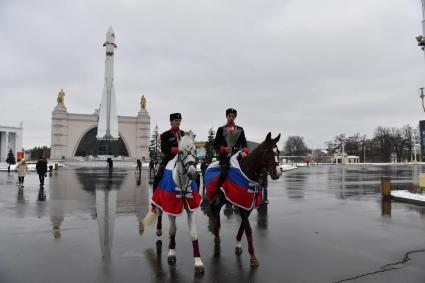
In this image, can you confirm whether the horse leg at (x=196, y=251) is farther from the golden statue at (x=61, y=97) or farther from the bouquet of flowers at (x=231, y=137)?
the golden statue at (x=61, y=97)

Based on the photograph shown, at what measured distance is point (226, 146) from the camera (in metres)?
6.23

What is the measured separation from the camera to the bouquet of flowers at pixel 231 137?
621 cm

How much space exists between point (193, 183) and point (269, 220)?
433 cm

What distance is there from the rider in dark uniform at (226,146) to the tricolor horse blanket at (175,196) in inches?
29.5

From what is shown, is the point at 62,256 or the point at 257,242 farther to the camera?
the point at 257,242

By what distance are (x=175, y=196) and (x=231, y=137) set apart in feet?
5.54

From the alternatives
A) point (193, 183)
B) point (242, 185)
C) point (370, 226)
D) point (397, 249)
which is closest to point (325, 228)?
point (370, 226)

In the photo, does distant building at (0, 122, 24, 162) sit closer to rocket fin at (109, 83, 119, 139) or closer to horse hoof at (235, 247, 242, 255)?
rocket fin at (109, 83, 119, 139)

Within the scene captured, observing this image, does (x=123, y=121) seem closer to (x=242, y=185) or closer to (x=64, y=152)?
(x=64, y=152)

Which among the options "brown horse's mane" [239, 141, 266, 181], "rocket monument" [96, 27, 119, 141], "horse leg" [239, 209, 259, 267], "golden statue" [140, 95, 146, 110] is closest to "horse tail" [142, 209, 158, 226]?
"horse leg" [239, 209, 259, 267]

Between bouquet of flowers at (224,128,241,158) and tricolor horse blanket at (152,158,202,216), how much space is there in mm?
1229

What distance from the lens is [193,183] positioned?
543 cm


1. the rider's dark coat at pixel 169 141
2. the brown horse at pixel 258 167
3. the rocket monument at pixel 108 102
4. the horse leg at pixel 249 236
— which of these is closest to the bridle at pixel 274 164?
the brown horse at pixel 258 167

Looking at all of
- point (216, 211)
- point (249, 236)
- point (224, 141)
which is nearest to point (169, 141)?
point (224, 141)
